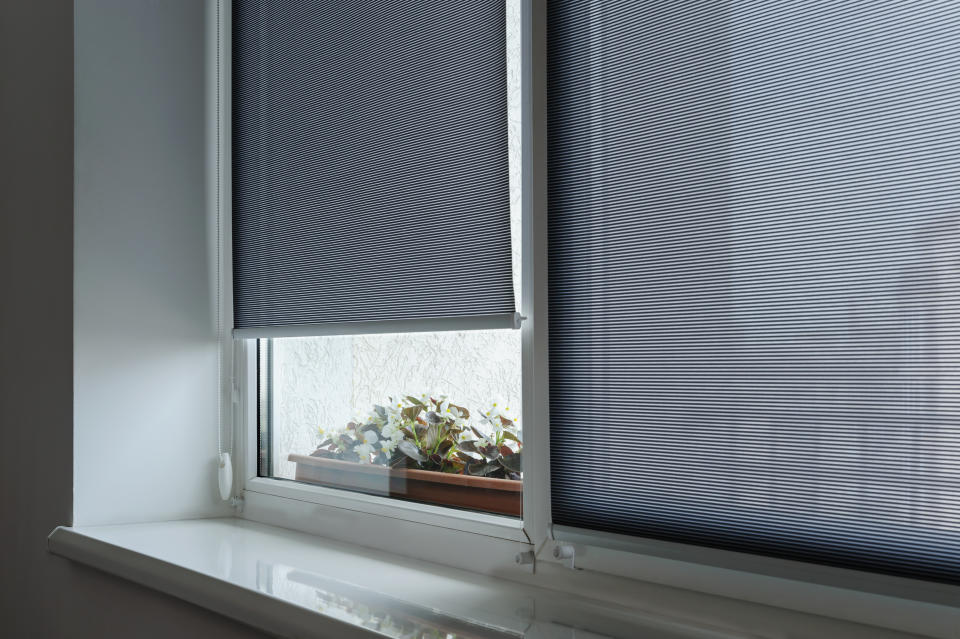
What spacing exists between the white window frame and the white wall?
25cm

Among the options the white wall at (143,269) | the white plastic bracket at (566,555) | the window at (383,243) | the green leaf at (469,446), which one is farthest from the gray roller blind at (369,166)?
the white plastic bracket at (566,555)

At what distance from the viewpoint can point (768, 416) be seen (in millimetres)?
835

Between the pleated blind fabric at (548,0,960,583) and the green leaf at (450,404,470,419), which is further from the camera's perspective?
the green leaf at (450,404,470,419)

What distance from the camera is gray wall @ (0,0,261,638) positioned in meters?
1.59

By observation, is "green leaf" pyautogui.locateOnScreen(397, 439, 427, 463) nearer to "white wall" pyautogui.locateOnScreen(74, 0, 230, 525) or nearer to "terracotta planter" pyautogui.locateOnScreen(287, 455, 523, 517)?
"terracotta planter" pyautogui.locateOnScreen(287, 455, 523, 517)

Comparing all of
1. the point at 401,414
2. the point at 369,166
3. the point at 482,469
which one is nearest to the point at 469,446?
the point at 482,469

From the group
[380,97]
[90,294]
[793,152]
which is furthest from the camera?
[90,294]

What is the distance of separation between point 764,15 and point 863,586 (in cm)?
66

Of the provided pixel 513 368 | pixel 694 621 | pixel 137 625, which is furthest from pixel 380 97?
pixel 137 625

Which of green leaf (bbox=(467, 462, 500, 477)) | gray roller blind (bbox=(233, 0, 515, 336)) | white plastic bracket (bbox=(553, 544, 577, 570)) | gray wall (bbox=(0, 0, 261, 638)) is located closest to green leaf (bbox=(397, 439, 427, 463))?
green leaf (bbox=(467, 462, 500, 477))

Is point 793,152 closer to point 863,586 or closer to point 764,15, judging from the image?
point 764,15

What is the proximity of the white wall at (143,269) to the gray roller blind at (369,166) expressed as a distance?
12cm

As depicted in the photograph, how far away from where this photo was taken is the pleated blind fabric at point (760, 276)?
0.74 m

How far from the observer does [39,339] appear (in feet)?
5.57
